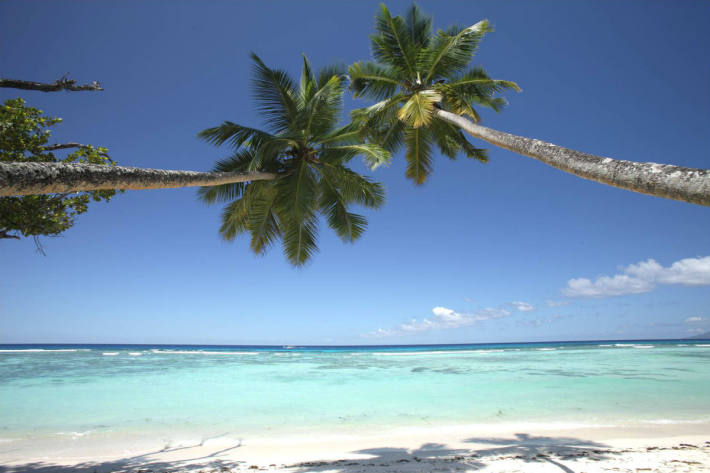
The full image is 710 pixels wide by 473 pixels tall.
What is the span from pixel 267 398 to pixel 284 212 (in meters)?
6.44

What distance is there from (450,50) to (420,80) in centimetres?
85

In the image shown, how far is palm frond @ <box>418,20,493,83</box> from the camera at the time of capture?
7.46 m

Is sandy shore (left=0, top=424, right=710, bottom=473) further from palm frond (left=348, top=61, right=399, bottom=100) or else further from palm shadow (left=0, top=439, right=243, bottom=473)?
palm frond (left=348, top=61, right=399, bottom=100)

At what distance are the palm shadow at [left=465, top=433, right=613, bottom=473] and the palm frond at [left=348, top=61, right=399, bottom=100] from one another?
25.9 feet

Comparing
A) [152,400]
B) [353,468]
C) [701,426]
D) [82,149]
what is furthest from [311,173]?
[701,426]

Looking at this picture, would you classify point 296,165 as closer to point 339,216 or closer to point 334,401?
point 339,216

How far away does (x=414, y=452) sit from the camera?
5.94 metres

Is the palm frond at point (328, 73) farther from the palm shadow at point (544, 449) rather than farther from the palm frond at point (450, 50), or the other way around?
the palm shadow at point (544, 449)

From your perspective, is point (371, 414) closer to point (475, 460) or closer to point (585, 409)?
point (475, 460)


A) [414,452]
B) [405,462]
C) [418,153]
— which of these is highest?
[418,153]

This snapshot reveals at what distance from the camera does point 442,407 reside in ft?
31.0

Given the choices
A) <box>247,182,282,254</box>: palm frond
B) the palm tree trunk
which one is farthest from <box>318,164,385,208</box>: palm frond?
the palm tree trunk

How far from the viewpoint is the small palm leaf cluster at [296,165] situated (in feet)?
25.8

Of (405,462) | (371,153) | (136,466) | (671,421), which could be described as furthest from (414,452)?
(671,421)
